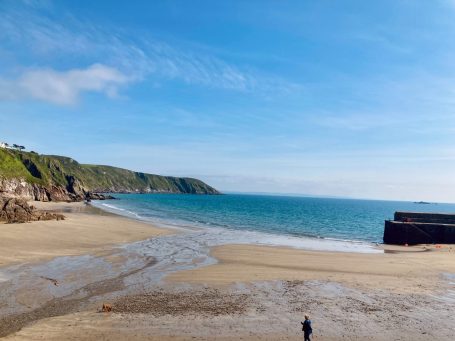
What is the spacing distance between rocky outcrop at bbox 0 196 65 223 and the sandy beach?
12921mm

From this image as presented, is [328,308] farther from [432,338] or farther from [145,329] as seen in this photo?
[145,329]

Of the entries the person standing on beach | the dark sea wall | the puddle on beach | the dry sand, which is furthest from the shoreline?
the person standing on beach

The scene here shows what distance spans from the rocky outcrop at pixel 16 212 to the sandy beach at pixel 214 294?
12.9 metres

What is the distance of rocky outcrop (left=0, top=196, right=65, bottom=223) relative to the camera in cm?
5247

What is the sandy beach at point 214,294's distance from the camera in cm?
1789

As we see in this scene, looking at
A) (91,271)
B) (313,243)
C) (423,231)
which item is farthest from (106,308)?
(423,231)

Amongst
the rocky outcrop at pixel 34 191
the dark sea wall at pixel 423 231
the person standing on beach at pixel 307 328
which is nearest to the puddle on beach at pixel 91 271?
the person standing on beach at pixel 307 328

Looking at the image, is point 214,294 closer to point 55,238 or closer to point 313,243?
point 55,238

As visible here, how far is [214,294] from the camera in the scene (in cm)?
2400

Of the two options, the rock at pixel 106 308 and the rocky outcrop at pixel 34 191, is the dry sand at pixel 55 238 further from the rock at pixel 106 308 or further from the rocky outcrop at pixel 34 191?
the rocky outcrop at pixel 34 191

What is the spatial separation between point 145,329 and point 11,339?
17.2 feet

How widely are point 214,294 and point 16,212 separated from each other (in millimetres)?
41052

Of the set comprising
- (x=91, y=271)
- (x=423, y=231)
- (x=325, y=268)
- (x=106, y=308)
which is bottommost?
(x=91, y=271)

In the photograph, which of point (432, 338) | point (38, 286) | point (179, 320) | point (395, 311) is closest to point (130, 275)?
point (38, 286)
